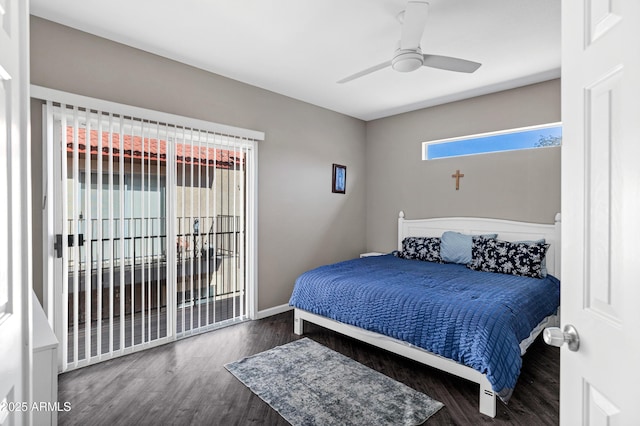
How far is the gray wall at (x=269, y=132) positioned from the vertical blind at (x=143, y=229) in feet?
0.62

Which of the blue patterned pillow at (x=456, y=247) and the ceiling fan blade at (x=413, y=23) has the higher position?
the ceiling fan blade at (x=413, y=23)

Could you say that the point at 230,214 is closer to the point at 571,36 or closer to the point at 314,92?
the point at 314,92

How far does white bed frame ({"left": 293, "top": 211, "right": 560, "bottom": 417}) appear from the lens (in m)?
2.23

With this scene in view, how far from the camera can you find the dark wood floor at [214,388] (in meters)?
2.09

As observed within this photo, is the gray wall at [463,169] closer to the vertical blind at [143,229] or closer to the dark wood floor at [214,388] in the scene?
the dark wood floor at [214,388]

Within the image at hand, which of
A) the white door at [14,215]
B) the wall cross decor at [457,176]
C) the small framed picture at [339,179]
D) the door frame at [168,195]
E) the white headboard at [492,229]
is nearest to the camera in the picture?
the white door at [14,215]

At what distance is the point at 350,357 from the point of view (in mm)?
2943

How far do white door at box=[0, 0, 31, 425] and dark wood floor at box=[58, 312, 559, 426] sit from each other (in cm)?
146

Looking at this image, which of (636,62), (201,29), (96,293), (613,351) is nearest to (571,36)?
(636,62)

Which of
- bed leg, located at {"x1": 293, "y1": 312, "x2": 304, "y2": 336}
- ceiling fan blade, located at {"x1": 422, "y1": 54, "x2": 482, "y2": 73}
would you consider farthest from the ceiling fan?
bed leg, located at {"x1": 293, "y1": 312, "x2": 304, "y2": 336}

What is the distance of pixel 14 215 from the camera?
0.86 meters

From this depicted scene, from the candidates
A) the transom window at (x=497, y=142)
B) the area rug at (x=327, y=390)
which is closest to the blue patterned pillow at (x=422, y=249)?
the transom window at (x=497, y=142)

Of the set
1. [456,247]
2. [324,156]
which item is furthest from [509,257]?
[324,156]

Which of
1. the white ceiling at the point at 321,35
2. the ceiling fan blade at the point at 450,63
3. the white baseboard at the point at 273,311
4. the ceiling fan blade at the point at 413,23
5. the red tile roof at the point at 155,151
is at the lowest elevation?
the white baseboard at the point at 273,311
